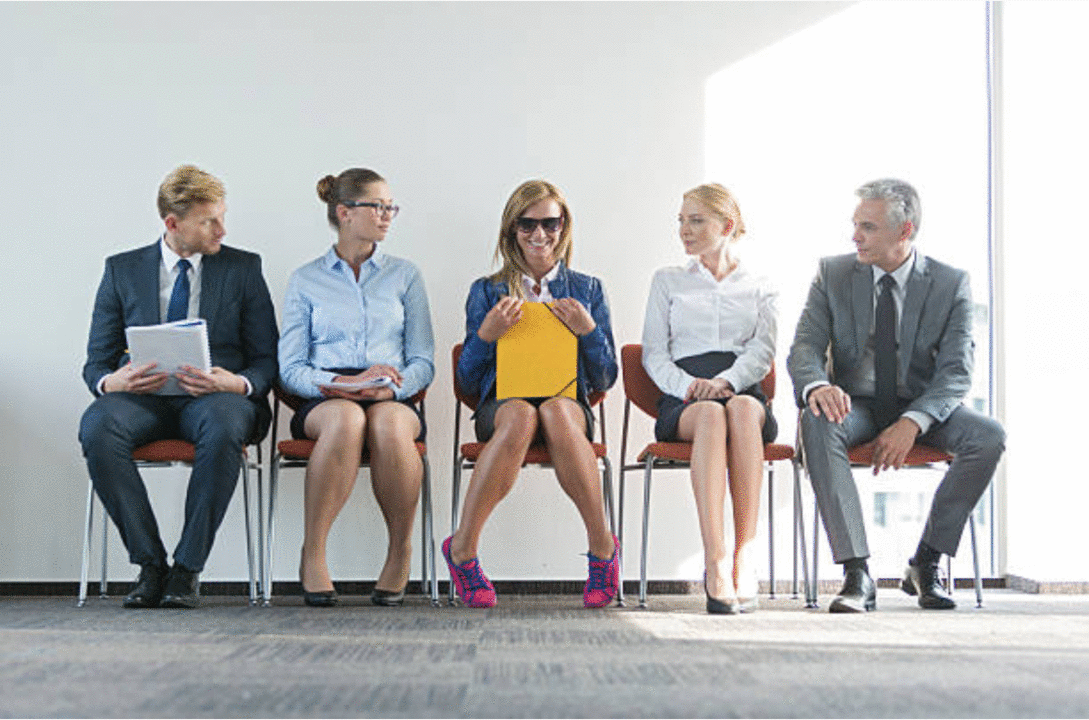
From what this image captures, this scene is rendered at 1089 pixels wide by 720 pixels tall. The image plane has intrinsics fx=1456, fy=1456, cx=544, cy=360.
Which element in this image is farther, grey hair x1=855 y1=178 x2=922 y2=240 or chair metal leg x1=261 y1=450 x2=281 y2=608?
grey hair x1=855 y1=178 x2=922 y2=240

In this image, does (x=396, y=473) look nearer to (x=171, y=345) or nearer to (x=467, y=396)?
(x=467, y=396)

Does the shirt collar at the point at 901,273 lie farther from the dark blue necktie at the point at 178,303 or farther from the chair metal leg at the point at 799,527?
the dark blue necktie at the point at 178,303

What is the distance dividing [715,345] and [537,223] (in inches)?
26.5

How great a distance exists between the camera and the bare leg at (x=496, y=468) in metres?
4.18

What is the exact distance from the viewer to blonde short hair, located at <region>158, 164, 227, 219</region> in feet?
14.4

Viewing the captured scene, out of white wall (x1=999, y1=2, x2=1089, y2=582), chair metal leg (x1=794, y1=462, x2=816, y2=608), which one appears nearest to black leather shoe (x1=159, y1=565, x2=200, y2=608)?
chair metal leg (x1=794, y1=462, x2=816, y2=608)

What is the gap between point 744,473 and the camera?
415 centimetres

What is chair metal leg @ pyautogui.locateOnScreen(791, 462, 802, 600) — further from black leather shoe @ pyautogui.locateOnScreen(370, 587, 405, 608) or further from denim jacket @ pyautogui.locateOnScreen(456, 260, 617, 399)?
black leather shoe @ pyautogui.locateOnScreen(370, 587, 405, 608)

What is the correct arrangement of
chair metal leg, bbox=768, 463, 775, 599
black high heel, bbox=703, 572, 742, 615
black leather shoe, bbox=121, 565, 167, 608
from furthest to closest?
chair metal leg, bbox=768, 463, 775, 599, black leather shoe, bbox=121, 565, 167, 608, black high heel, bbox=703, 572, 742, 615

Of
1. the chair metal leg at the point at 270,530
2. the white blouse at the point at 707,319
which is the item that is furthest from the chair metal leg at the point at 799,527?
the chair metal leg at the point at 270,530

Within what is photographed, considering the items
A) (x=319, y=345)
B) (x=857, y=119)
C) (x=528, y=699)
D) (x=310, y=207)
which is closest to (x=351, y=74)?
(x=310, y=207)

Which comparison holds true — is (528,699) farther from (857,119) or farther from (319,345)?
(857,119)

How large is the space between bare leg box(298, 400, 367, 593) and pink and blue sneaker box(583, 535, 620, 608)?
2.46 feet

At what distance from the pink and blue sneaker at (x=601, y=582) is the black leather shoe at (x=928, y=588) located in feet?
2.86
